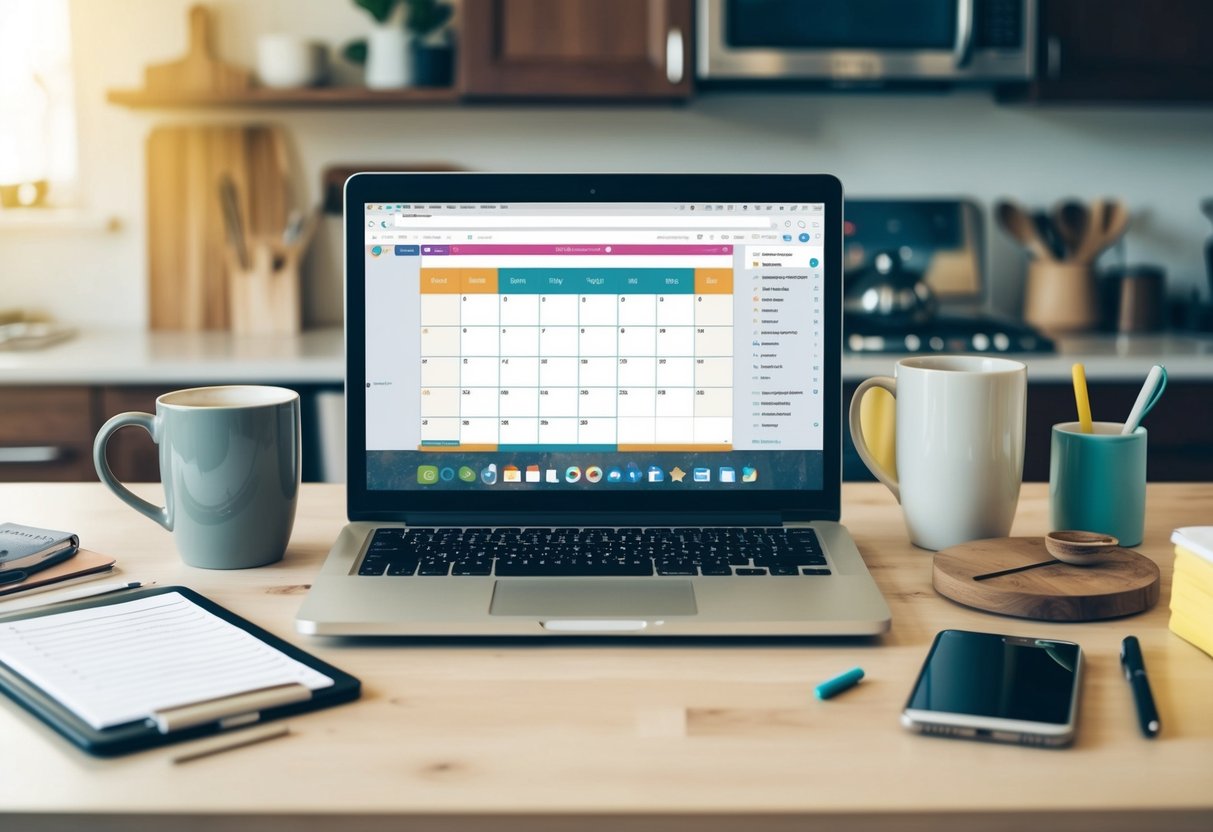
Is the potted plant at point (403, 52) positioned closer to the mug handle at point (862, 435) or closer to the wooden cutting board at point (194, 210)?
the wooden cutting board at point (194, 210)

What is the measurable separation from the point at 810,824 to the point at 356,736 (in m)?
0.27

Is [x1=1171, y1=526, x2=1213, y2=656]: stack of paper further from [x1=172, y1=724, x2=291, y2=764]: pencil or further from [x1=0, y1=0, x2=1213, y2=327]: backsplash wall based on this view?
[x1=0, y1=0, x2=1213, y2=327]: backsplash wall

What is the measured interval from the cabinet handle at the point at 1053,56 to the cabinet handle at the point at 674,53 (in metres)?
0.77

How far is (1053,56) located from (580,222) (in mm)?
1821

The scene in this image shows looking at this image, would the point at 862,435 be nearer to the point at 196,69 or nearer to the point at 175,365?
the point at 175,365

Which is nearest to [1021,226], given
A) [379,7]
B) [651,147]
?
[651,147]

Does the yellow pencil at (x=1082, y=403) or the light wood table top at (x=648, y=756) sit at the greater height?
the yellow pencil at (x=1082, y=403)

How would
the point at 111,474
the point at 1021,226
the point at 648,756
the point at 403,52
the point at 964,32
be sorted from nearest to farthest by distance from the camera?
the point at 648,756 < the point at 111,474 < the point at 964,32 < the point at 403,52 < the point at 1021,226

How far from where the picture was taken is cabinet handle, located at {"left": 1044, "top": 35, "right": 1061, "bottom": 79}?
2.60 meters

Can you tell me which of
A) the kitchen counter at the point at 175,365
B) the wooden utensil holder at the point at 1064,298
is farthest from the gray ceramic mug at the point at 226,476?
the wooden utensil holder at the point at 1064,298

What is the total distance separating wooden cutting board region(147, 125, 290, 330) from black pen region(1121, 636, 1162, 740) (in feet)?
7.91

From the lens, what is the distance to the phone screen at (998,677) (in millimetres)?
760

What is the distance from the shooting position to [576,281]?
114 cm

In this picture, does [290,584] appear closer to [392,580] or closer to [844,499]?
[392,580]
